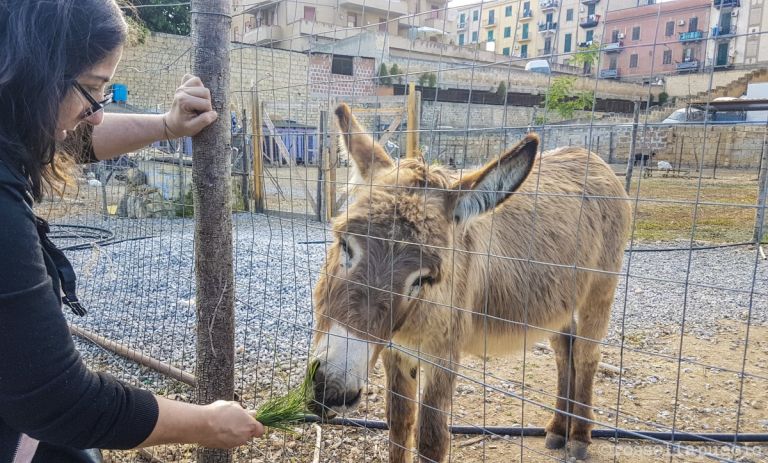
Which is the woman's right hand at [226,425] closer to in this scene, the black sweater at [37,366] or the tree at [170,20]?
the black sweater at [37,366]

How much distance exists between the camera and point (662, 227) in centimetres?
1207

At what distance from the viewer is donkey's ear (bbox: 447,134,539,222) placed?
7.01ft

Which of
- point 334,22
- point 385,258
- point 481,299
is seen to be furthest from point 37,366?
point 481,299

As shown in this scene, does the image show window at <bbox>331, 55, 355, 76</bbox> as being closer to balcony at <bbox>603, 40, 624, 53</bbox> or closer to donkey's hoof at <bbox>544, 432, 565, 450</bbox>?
balcony at <bbox>603, 40, 624, 53</bbox>

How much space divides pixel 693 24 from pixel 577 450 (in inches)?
123

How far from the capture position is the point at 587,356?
3871 mm

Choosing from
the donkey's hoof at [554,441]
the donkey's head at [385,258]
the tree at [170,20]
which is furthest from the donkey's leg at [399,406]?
the tree at [170,20]

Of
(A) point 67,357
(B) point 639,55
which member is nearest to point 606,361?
(B) point 639,55

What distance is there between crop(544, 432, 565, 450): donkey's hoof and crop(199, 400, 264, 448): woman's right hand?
299cm

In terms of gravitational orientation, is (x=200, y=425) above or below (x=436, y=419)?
above

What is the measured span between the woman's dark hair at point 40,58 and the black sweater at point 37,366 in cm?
15

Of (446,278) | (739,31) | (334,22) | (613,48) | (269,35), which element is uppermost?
(269,35)

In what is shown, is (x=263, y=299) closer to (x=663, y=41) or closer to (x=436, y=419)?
(x=436, y=419)

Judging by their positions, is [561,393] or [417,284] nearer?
[417,284]
